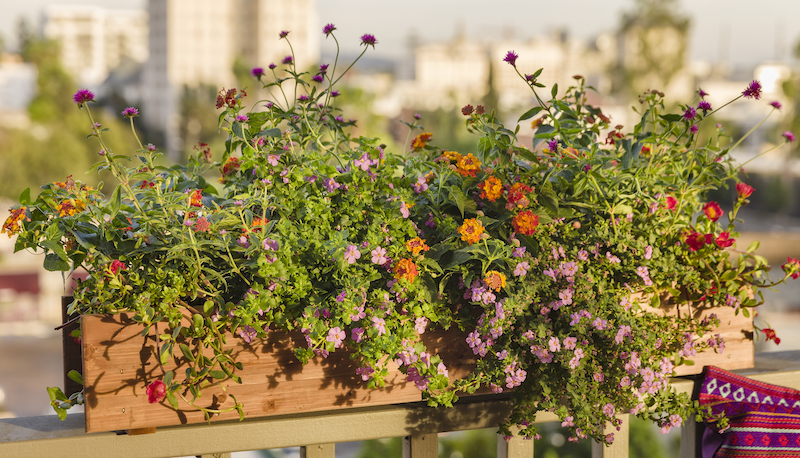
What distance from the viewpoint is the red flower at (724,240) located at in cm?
91

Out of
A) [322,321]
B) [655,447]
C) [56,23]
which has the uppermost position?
[56,23]

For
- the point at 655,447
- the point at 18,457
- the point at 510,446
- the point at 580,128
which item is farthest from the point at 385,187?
the point at 655,447

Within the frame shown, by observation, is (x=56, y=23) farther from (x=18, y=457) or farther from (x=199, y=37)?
(x=18, y=457)

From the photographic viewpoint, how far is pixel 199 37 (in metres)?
50.9

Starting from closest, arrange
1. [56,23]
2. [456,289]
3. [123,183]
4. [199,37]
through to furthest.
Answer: [123,183] < [456,289] < [199,37] < [56,23]

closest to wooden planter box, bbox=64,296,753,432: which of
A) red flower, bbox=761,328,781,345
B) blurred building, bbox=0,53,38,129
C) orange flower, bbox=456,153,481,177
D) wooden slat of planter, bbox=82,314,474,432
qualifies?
wooden slat of planter, bbox=82,314,474,432

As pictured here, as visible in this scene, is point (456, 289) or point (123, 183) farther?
point (456, 289)

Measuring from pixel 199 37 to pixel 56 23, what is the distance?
2942cm

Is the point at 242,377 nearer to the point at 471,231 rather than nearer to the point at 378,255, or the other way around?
the point at 378,255

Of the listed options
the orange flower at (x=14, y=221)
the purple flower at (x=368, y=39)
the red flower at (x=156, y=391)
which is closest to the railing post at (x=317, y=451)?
the red flower at (x=156, y=391)

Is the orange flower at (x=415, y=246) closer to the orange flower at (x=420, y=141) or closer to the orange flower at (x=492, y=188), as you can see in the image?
the orange flower at (x=492, y=188)

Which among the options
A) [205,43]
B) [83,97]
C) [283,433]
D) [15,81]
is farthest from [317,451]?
[205,43]

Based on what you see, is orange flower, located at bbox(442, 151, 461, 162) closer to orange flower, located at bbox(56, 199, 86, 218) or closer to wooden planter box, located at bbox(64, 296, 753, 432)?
wooden planter box, located at bbox(64, 296, 753, 432)

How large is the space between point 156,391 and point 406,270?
0.31m
